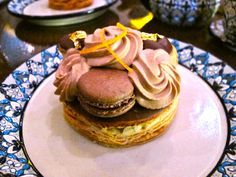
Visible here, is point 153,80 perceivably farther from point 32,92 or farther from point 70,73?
point 32,92

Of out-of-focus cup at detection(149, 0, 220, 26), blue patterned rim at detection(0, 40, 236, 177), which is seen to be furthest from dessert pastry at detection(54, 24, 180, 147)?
out-of-focus cup at detection(149, 0, 220, 26)

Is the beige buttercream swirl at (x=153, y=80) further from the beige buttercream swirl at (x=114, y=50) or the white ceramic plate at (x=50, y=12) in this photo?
the white ceramic plate at (x=50, y=12)

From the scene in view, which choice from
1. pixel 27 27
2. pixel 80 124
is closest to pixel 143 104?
pixel 80 124

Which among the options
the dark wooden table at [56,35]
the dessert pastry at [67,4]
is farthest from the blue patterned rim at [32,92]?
the dessert pastry at [67,4]

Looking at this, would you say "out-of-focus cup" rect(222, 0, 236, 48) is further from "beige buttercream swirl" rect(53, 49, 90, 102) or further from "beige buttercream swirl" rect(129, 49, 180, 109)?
"beige buttercream swirl" rect(53, 49, 90, 102)

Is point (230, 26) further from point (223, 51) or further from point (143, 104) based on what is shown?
point (143, 104)
